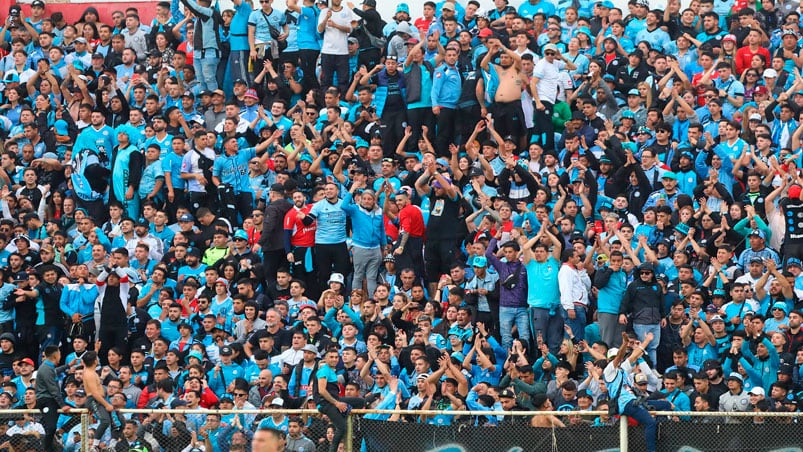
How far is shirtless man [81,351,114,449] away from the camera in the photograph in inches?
624

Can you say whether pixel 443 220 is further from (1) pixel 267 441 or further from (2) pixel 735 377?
(1) pixel 267 441

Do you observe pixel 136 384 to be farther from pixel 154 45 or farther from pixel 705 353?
pixel 154 45

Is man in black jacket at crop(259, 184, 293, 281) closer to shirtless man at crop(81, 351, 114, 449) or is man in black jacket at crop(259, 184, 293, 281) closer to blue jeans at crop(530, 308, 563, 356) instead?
blue jeans at crop(530, 308, 563, 356)

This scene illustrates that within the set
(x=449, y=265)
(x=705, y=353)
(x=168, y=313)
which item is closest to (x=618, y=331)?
(x=705, y=353)

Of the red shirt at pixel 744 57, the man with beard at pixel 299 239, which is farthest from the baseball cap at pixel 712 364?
the red shirt at pixel 744 57

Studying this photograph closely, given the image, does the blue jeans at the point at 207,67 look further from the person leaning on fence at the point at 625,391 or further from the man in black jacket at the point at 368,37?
the person leaning on fence at the point at 625,391

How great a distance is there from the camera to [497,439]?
1520 centimetres

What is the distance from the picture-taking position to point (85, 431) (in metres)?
15.5

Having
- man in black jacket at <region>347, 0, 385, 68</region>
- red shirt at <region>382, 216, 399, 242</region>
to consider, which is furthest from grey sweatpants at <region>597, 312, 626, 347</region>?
man in black jacket at <region>347, 0, 385, 68</region>

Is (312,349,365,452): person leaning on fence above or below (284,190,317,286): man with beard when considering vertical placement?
below

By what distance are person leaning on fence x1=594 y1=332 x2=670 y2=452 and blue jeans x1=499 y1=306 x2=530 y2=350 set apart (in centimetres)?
193

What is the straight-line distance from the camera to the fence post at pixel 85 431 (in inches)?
610

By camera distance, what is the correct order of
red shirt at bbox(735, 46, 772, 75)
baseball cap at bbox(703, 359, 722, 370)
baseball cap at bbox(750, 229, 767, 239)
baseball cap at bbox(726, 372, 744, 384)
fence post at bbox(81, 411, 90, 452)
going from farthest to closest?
red shirt at bbox(735, 46, 772, 75)
baseball cap at bbox(750, 229, 767, 239)
baseball cap at bbox(703, 359, 722, 370)
baseball cap at bbox(726, 372, 744, 384)
fence post at bbox(81, 411, 90, 452)

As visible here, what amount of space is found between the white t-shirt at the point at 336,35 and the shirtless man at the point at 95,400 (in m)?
8.61
